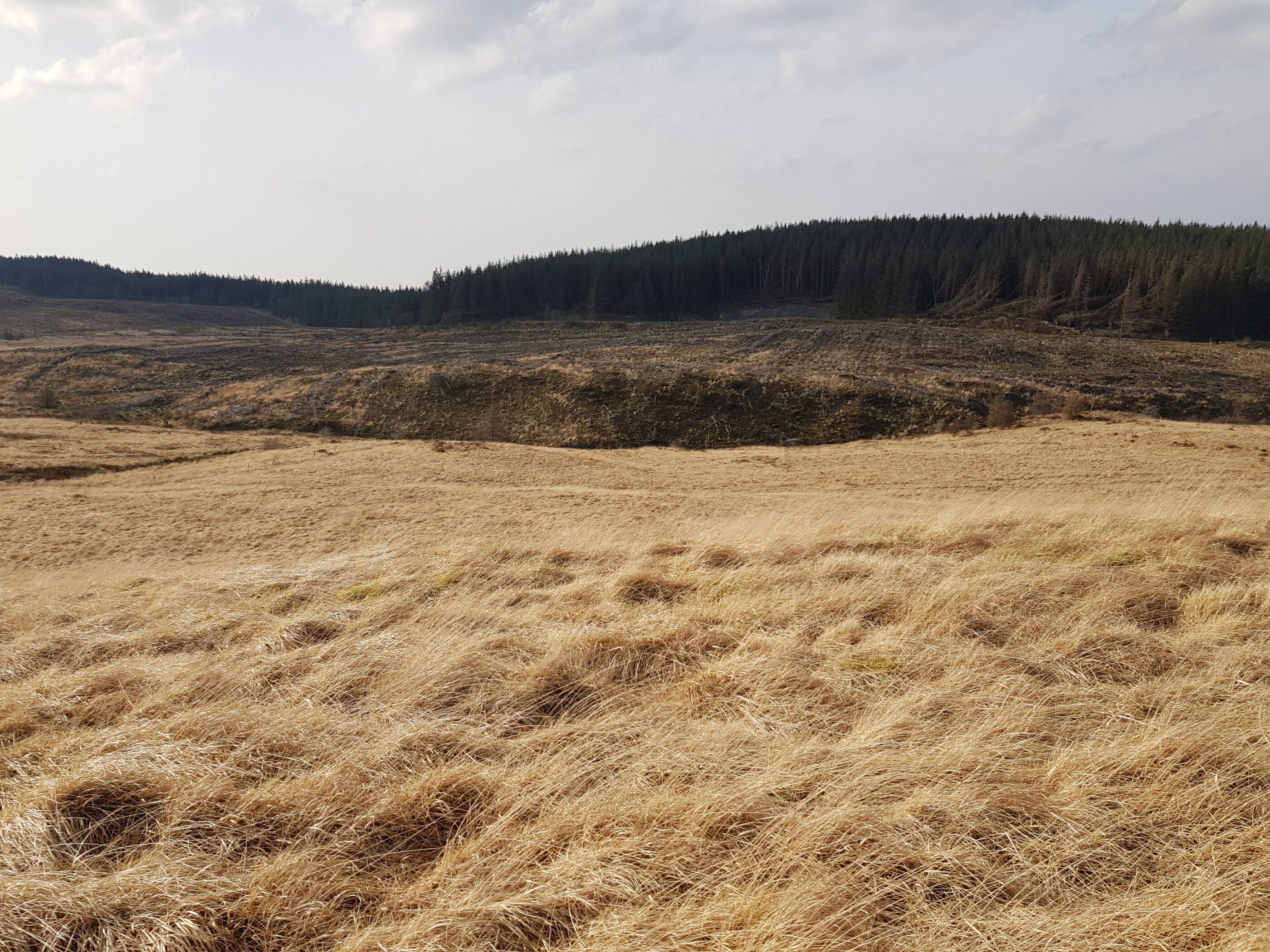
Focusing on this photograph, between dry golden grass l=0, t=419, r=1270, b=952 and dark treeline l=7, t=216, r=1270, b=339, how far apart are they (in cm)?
8181

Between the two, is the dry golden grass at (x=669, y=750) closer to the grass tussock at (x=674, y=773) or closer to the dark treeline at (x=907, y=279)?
the grass tussock at (x=674, y=773)

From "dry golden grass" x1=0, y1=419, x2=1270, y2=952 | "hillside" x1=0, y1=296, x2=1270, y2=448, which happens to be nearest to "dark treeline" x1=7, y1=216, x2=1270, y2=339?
"hillside" x1=0, y1=296, x2=1270, y2=448

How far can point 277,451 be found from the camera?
27.8 meters

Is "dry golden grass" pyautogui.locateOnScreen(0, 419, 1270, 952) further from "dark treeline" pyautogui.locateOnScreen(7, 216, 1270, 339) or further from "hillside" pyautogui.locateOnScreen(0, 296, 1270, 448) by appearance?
"dark treeline" pyautogui.locateOnScreen(7, 216, 1270, 339)

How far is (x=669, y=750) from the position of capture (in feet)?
12.4

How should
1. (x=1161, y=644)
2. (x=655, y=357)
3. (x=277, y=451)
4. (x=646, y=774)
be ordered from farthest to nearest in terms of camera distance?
(x=655, y=357)
(x=277, y=451)
(x=1161, y=644)
(x=646, y=774)

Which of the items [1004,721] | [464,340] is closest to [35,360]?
[464,340]

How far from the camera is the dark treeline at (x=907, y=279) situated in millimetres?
73625

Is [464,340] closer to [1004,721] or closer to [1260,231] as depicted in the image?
[1004,721]

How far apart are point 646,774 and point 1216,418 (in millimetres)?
37184

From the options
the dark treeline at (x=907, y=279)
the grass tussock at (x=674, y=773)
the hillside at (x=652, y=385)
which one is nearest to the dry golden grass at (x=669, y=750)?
the grass tussock at (x=674, y=773)

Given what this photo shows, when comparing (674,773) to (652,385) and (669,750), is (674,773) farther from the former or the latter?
(652,385)

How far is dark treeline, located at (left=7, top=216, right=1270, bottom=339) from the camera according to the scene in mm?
73625

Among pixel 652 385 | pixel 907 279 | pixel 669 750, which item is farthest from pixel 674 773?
pixel 907 279
